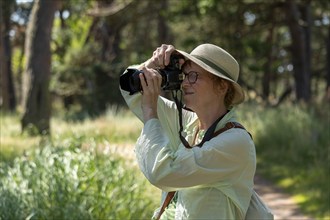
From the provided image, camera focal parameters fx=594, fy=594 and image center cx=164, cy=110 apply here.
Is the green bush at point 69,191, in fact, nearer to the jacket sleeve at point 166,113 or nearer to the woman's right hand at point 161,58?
the jacket sleeve at point 166,113

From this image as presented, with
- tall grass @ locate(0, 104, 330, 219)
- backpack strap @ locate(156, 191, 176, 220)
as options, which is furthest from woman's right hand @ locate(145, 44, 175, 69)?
tall grass @ locate(0, 104, 330, 219)

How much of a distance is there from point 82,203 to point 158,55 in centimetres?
252

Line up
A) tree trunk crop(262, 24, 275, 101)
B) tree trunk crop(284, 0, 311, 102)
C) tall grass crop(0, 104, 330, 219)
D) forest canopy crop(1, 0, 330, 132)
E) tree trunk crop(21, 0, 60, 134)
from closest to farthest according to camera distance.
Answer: tall grass crop(0, 104, 330, 219)
tree trunk crop(21, 0, 60, 134)
forest canopy crop(1, 0, 330, 132)
tree trunk crop(284, 0, 311, 102)
tree trunk crop(262, 24, 275, 101)

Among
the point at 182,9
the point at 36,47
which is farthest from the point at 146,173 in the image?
the point at 182,9

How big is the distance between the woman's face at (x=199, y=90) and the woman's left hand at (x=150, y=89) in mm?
184

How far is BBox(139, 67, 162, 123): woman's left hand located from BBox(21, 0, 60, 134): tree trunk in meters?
8.95

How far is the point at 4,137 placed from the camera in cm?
1065

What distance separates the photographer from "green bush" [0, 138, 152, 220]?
486cm

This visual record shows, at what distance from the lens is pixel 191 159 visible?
2.42 metres

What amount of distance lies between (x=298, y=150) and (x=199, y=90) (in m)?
8.30

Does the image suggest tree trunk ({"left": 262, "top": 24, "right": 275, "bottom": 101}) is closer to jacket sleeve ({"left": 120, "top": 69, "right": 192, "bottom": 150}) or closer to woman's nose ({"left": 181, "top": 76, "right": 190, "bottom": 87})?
jacket sleeve ({"left": 120, "top": 69, "right": 192, "bottom": 150})

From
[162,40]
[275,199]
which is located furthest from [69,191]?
[162,40]

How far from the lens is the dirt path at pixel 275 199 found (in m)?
7.67

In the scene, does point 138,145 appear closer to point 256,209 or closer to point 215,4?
point 256,209
